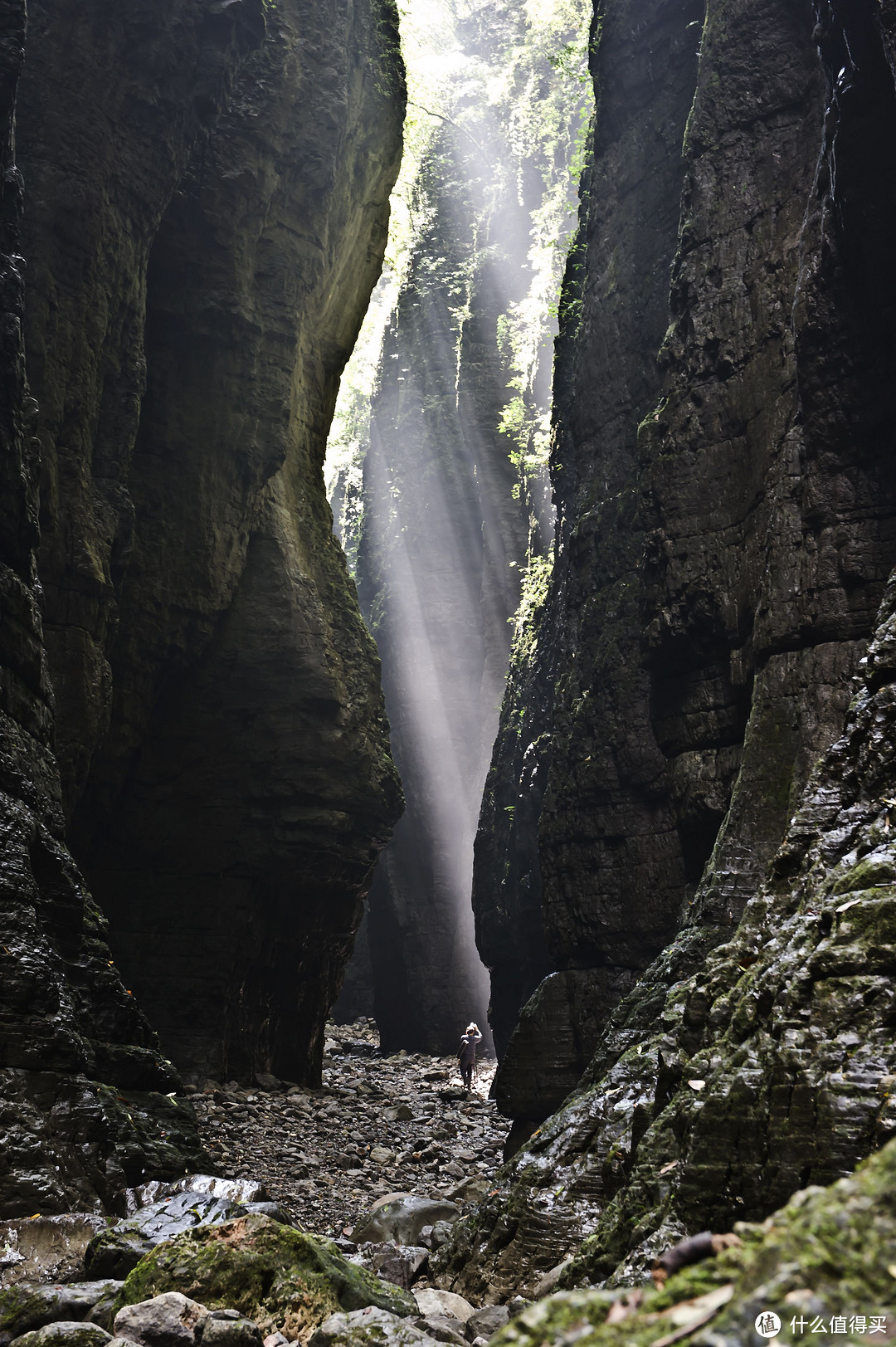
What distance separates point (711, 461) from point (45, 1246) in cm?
951

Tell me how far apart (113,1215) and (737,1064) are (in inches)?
181

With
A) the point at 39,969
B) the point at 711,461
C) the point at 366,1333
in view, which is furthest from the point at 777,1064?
the point at 711,461

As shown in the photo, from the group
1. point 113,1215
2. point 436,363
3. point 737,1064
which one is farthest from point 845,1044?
point 436,363

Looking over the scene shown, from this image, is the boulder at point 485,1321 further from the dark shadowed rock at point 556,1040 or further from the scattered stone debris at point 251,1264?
the dark shadowed rock at point 556,1040

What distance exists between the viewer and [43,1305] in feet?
11.6

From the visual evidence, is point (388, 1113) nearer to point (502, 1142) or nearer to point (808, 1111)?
point (502, 1142)

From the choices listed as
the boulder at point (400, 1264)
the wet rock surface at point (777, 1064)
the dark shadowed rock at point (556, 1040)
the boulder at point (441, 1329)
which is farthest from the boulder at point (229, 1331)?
the dark shadowed rock at point (556, 1040)

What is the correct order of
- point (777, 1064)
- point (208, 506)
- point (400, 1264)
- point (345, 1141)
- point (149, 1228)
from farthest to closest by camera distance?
point (208, 506) < point (345, 1141) < point (400, 1264) < point (149, 1228) < point (777, 1064)

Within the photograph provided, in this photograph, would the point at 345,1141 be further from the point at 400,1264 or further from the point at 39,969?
the point at 39,969

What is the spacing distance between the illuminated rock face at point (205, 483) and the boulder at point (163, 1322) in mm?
6467

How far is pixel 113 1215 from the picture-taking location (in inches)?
234

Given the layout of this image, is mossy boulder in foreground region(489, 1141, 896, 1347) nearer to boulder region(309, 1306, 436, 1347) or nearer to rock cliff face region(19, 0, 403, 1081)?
boulder region(309, 1306, 436, 1347)

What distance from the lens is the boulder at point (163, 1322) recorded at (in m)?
3.03

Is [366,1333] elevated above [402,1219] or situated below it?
above
